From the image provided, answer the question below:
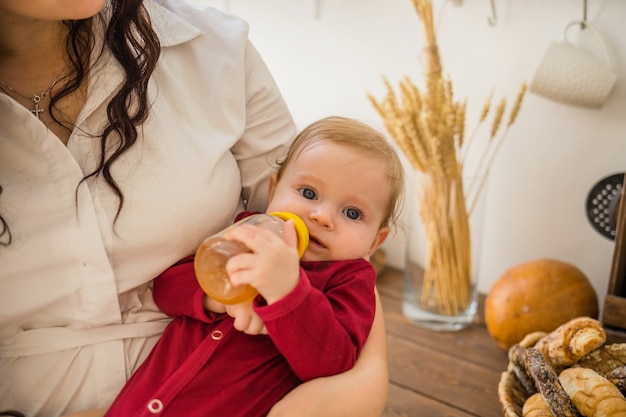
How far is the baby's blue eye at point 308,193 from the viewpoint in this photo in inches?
42.8

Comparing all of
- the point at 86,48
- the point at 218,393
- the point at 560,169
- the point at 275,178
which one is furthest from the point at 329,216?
the point at 560,169

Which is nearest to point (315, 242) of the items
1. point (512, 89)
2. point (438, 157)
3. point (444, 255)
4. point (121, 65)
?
point (121, 65)

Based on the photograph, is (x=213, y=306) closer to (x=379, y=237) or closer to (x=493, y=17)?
(x=379, y=237)

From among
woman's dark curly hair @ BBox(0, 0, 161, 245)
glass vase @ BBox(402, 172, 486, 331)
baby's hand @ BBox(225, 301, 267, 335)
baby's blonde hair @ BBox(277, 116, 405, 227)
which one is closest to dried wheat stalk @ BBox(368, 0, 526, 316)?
glass vase @ BBox(402, 172, 486, 331)

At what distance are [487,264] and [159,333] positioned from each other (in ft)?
4.30

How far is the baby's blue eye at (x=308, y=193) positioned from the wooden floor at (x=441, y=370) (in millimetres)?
688

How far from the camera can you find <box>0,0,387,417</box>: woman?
95 centimetres

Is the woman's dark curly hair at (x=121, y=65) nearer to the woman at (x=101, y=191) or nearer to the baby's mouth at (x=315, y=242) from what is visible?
the woman at (x=101, y=191)

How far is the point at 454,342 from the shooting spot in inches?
73.2

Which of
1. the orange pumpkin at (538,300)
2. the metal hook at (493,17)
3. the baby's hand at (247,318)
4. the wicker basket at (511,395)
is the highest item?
the metal hook at (493,17)

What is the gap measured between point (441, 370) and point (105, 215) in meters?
1.07

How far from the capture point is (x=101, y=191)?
3.27 ft

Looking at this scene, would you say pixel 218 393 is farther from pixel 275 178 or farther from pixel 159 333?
pixel 275 178

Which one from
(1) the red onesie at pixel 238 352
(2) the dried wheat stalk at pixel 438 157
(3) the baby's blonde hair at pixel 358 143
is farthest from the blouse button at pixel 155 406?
(2) the dried wheat stalk at pixel 438 157
